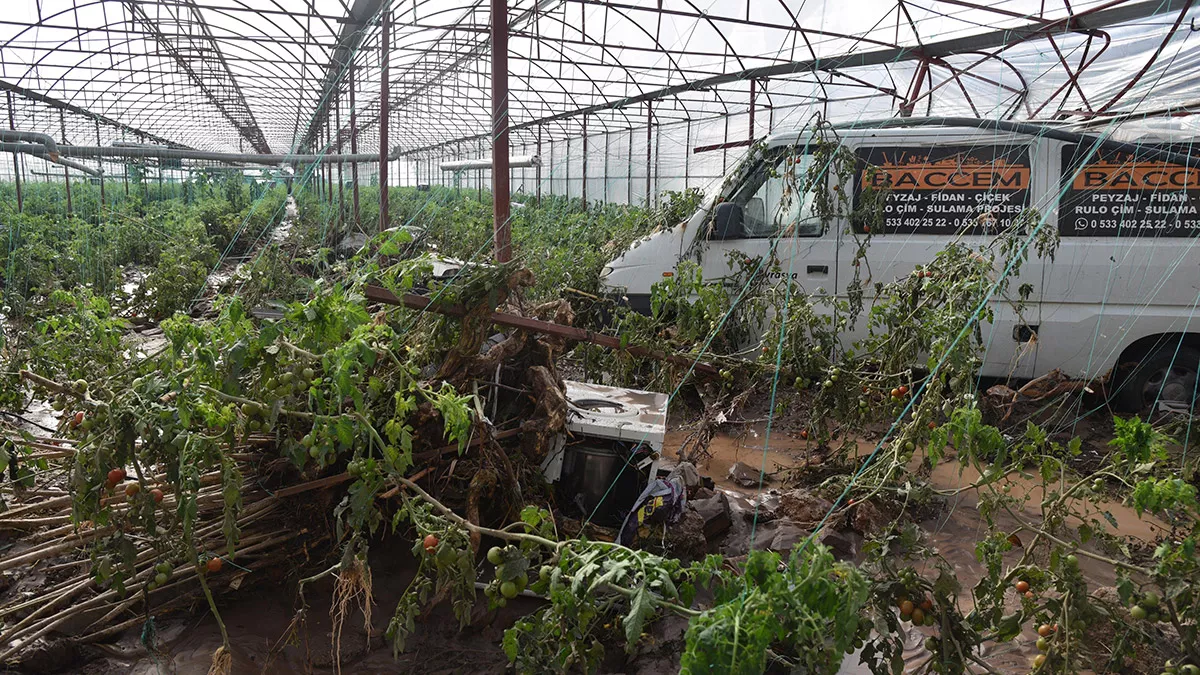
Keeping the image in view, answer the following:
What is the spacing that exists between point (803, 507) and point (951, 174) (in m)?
2.95

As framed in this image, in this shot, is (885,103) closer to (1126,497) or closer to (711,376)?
(711,376)

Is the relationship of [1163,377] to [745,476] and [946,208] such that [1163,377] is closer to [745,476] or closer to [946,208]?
[946,208]

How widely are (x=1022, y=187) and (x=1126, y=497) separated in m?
3.83

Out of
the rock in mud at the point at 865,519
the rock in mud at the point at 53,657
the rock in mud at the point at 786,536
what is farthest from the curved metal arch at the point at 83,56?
the rock in mud at the point at 865,519

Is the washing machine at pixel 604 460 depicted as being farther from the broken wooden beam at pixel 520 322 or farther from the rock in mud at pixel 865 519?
the rock in mud at pixel 865 519

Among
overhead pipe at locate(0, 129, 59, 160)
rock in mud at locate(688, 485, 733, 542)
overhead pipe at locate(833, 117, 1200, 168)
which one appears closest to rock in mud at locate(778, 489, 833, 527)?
rock in mud at locate(688, 485, 733, 542)

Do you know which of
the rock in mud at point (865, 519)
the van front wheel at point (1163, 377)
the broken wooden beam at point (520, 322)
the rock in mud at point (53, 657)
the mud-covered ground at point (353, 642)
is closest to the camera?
the rock in mud at point (53, 657)

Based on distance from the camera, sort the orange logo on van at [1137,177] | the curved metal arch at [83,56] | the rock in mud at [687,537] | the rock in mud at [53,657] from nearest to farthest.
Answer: the rock in mud at [53,657]
the rock in mud at [687,537]
the orange logo on van at [1137,177]
the curved metal arch at [83,56]

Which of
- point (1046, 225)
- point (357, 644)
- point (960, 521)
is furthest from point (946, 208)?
point (357, 644)

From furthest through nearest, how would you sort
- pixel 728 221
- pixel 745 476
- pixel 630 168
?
1. pixel 630 168
2. pixel 728 221
3. pixel 745 476

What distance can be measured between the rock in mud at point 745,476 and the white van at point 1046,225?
1289 mm

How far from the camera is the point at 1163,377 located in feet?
18.5

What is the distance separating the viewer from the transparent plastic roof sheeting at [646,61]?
7371mm

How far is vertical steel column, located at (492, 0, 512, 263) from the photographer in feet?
17.7
